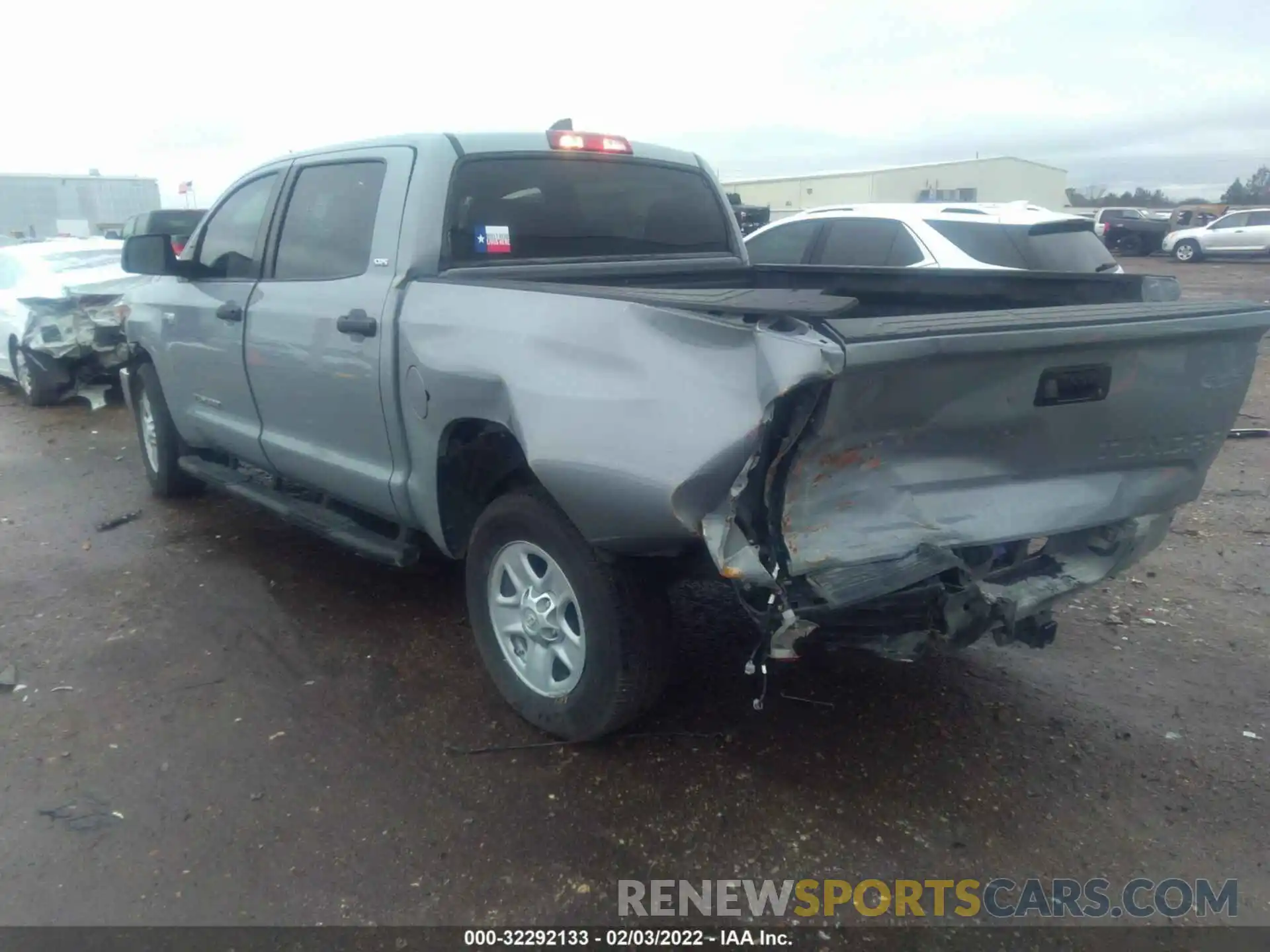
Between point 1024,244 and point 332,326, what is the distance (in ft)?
18.4

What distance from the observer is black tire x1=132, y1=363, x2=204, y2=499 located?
5848mm

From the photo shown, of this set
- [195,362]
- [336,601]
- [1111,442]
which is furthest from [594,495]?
[195,362]

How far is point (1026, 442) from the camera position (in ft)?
9.07

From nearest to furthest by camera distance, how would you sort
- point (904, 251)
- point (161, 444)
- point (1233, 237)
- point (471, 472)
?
1. point (471, 472)
2. point (161, 444)
3. point (904, 251)
4. point (1233, 237)

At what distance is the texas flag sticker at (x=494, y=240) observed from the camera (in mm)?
3826

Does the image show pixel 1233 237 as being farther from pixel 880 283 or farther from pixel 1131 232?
pixel 880 283

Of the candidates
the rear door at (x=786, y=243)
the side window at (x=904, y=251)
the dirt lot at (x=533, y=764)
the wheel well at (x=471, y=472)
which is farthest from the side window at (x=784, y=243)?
the wheel well at (x=471, y=472)

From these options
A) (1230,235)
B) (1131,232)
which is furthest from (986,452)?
(1131,232)

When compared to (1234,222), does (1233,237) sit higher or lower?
lower

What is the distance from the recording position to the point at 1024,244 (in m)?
7.49

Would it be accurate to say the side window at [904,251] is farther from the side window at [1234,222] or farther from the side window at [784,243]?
the side window at [1234,222]

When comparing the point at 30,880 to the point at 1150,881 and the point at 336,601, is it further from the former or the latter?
the point at 1150,881

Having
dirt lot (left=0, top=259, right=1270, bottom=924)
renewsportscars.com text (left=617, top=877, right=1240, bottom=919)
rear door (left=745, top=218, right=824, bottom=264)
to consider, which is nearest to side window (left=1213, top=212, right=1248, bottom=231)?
rear door (left=745, top=218, right=824, bottom=264)

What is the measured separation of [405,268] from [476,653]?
5.19ft
